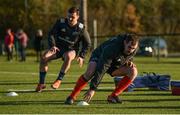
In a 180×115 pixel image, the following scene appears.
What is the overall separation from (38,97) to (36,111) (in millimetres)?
Answer: 2389

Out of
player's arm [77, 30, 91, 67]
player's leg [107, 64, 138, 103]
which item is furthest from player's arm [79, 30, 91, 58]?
player's leg [107, 64, 138, 103]

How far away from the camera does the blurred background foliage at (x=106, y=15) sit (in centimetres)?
6262

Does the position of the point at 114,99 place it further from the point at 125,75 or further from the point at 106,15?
the point at 106,15

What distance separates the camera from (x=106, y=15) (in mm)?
65875

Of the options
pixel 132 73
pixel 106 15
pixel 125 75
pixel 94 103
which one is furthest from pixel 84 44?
pixel 106 15

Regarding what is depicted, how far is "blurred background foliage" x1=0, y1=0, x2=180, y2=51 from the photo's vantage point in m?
62.6

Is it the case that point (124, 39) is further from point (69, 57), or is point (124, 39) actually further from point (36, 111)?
point (69, 57)

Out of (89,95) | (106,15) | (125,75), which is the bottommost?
(106,15)

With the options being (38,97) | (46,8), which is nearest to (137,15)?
(46,8)

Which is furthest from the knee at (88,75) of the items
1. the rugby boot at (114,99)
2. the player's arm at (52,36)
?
the player's arm at (52,36)

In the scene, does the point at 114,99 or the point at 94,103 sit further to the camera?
the point at 114,99

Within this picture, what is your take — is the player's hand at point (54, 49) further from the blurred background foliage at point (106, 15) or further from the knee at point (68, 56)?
the blurred background foliage at point (106, 15)

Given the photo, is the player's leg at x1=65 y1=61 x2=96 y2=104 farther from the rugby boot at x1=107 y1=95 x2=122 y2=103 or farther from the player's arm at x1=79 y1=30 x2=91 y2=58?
the player's arm at x1=79 y1=30 x2=91 y2=58

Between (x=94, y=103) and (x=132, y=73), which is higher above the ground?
(x=132, y=73)
